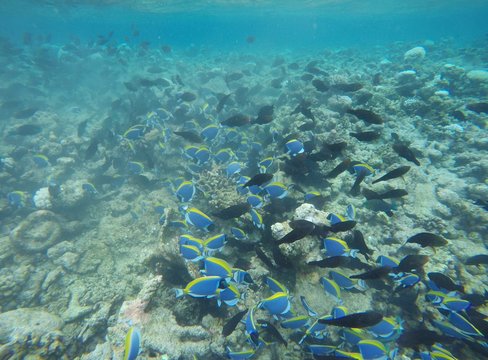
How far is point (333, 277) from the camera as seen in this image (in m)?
4.67

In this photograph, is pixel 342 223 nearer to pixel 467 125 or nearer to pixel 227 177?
pixel 227 177

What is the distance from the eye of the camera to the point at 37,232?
9.52 metres

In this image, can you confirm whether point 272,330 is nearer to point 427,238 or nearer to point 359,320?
point 359,320

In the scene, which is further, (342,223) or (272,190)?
(272,190)

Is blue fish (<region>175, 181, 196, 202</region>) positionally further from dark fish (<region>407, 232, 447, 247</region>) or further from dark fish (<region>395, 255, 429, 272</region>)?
dark fish (<region>407, 232, 447, 247</region>)

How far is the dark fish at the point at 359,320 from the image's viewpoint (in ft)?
10.2

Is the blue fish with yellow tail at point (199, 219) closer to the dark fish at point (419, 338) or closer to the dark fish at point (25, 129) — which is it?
the dark fish at point (419, 338)

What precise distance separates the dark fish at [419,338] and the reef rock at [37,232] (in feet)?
36.3

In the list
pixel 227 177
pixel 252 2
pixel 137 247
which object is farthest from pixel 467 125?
pixel 252 2

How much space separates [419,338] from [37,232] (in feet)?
38.1

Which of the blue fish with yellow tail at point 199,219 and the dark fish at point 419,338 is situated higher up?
the blue fish with yellow tail at point 199,219

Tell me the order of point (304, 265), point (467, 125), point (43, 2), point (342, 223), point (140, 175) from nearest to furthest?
point (342, 223), point (304, 265), point (140, 175), point (467, 125), point (43, 2)

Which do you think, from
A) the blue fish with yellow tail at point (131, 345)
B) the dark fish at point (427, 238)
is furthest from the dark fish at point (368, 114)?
the blue fish with yellow tail at point (131, 345)

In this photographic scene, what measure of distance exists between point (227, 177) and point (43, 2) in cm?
5534
